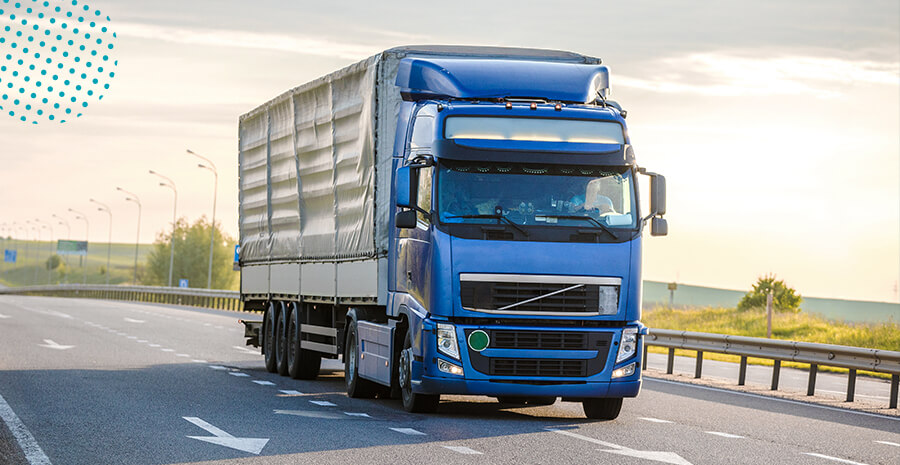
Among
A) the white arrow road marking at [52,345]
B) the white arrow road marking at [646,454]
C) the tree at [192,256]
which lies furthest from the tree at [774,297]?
the tree at [192,256]

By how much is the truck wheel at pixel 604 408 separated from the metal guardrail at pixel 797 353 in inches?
179

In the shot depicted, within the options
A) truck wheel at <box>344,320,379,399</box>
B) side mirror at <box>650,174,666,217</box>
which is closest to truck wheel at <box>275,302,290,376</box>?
truck wheel at <box>344,320,379,399</box>

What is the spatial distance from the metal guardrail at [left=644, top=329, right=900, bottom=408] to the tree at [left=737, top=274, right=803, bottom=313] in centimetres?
2911

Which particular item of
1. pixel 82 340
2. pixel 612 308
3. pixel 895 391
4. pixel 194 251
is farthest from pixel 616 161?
pixel 194 251

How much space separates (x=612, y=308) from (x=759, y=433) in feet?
5.95

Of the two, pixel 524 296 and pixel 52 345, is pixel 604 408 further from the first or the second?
pixel 52 345

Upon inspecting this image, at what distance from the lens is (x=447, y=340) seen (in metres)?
12.5

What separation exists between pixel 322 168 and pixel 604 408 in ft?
18.0


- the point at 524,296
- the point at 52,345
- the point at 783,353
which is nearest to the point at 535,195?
the point at 524,296

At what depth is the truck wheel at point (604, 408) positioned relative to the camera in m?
13.3

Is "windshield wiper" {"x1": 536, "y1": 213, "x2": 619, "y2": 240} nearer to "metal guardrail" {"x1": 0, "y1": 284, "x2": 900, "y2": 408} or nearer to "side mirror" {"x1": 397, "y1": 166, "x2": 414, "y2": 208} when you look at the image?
"side mirror" {"x1": 397, "y1": 166, "x2": 414, "y2": 208}

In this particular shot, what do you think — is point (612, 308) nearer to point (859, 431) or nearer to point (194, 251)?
point (859, 431)

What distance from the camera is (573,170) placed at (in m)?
12.7

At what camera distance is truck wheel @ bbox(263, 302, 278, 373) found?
19594mm
